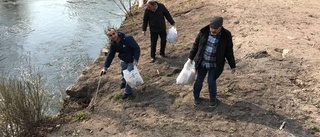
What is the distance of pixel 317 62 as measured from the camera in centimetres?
752

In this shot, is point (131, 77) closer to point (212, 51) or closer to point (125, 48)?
point (125, 48)

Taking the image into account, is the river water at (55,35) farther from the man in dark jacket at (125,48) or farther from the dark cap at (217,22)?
the dark cap at (217,22)

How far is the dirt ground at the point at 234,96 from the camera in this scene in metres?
5.95

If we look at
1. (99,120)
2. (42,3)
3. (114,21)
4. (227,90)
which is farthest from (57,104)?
(42,3)

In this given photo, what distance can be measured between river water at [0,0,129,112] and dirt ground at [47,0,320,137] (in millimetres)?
2252

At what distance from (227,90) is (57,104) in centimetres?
414

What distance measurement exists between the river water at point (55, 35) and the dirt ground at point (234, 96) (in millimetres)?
2252

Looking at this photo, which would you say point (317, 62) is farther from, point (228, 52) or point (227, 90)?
point (228, 52)

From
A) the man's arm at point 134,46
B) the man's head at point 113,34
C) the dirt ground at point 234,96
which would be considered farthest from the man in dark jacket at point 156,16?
the man's head at point 113,34

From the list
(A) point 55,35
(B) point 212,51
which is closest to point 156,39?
(B) point 212,51

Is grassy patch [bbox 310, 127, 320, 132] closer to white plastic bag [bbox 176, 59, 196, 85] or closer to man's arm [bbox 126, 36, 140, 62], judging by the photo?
white plastic bag [bbox 176, 59, 196, 85]

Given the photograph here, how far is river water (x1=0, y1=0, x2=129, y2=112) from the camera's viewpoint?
38.9ft

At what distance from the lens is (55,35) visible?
14945mm

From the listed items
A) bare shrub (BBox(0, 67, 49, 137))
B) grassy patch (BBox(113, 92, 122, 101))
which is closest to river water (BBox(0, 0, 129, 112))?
bare shrub (BBox(0, 67, 49, 137))
